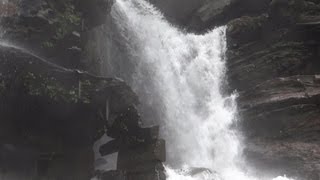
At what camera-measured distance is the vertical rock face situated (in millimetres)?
22938

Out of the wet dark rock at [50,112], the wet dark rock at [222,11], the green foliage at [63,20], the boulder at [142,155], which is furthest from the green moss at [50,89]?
the wet dark rock at [222,11]

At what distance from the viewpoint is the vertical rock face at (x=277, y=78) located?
2294 centimetres

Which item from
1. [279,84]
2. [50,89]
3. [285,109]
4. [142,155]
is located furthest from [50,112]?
[279,84]

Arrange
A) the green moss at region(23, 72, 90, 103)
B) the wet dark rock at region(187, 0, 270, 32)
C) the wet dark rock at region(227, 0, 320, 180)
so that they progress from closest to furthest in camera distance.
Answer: the green moss at region(23, 72, 90, 103)
the wet dark rock at region(227, 0, 320, 180)
the wet dark rock at region(187, 0, 270, 32)

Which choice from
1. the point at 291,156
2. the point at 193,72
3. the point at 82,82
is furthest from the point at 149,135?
the point at 193,72

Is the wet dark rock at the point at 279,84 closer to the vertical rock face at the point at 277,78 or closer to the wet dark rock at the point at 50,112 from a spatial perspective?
the vertical rock face at the point at 277,78

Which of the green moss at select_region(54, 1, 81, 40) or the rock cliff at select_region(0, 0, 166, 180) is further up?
the green moss at select_region(54, 1, 81, 40)

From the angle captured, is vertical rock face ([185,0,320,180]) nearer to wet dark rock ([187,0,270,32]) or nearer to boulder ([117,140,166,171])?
wet dark rock ([187,0,270,32])

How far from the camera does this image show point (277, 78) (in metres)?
25.5

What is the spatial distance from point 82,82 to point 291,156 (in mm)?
11182

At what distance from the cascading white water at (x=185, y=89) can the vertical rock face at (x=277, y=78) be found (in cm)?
102

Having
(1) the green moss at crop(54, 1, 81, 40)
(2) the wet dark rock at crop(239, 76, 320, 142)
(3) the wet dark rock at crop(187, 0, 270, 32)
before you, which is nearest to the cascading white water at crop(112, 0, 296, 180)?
(2) the wet dark rock at crop(239, 76, 320, 142)

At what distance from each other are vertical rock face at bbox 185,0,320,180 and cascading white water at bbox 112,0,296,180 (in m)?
1.02

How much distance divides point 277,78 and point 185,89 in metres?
5.36
